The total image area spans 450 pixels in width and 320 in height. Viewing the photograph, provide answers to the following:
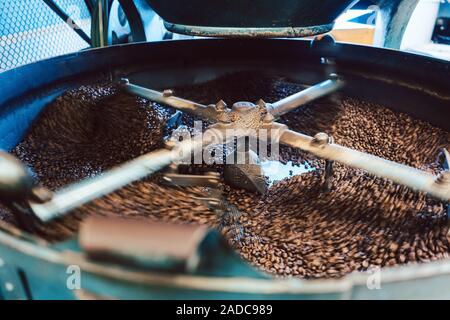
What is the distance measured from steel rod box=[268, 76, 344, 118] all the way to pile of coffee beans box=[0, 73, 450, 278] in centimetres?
9

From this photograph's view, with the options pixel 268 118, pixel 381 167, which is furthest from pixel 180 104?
pixel 381 167

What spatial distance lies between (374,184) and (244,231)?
403 mm

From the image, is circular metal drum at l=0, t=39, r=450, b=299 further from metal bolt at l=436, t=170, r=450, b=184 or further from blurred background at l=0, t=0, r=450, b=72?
metal bolt at l=436, t=170, r=450, b=184

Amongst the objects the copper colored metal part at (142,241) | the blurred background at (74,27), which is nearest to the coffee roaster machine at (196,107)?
the copper colored metal part at (142,241)

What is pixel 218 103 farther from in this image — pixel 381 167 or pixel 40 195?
pixel 40 195

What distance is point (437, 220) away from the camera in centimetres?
89

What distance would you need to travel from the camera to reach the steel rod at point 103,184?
0.62 m

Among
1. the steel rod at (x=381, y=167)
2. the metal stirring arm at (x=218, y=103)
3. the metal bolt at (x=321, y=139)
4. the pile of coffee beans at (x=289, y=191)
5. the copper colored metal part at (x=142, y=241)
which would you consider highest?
the copper colored metal part at (x=142, y=241)

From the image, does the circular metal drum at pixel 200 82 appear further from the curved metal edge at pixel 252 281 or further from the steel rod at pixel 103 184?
the steel rod at pixel 103 184

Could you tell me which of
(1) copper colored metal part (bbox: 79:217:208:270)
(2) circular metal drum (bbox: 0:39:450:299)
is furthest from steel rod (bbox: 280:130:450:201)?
(1) copper colored metal part (bbox: 79:217:208:270)

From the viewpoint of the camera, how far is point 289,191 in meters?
1.10
